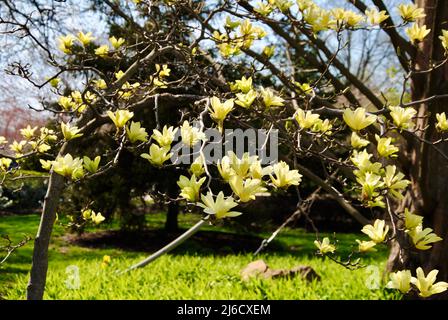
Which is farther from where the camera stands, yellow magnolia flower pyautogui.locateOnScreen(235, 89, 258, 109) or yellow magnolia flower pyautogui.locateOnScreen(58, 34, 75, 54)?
yellow magnolia flower pyautogui.locateOnScreen(58, 34, 75, 54)

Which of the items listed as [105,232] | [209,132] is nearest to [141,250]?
[105,232]

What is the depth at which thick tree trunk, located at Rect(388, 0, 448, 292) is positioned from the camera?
354 centimetres

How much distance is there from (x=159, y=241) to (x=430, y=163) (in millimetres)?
5568

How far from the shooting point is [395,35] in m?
3.54

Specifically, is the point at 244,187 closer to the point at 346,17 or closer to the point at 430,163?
the point at 346,17

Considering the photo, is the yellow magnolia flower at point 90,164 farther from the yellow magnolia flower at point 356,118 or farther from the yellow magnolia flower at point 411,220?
the yellow magnolia flower at point 411,220

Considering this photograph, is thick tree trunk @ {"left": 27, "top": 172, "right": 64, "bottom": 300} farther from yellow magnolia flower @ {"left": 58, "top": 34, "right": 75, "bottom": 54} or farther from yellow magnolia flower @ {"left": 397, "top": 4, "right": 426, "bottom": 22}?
yellow magnolia flower @ {"left": 397, "top": 4, "right": 426, "bottom": 22}

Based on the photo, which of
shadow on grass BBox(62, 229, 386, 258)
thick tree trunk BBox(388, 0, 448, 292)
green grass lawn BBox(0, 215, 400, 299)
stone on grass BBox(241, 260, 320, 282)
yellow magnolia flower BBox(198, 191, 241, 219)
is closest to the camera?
yellow magnolia flower BBox(198, 191, 241, 219)

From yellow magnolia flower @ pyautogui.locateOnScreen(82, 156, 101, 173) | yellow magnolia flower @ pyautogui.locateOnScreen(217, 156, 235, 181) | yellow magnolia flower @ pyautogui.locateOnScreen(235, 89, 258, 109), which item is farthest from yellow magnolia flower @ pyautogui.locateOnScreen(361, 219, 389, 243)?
yellow magnolia flower @ pyautogui.locateOnScreen(82, 156, 101, 173)

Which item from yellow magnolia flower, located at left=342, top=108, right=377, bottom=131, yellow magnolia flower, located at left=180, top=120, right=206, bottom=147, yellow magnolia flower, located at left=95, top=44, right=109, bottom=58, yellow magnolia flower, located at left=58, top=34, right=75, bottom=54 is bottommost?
yellow magnolia flower, located at left=180, top=120, right=206, bottom=147

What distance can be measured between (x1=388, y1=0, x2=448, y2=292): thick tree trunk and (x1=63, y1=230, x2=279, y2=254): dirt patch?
4190 millimetres

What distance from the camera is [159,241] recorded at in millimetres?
8461
